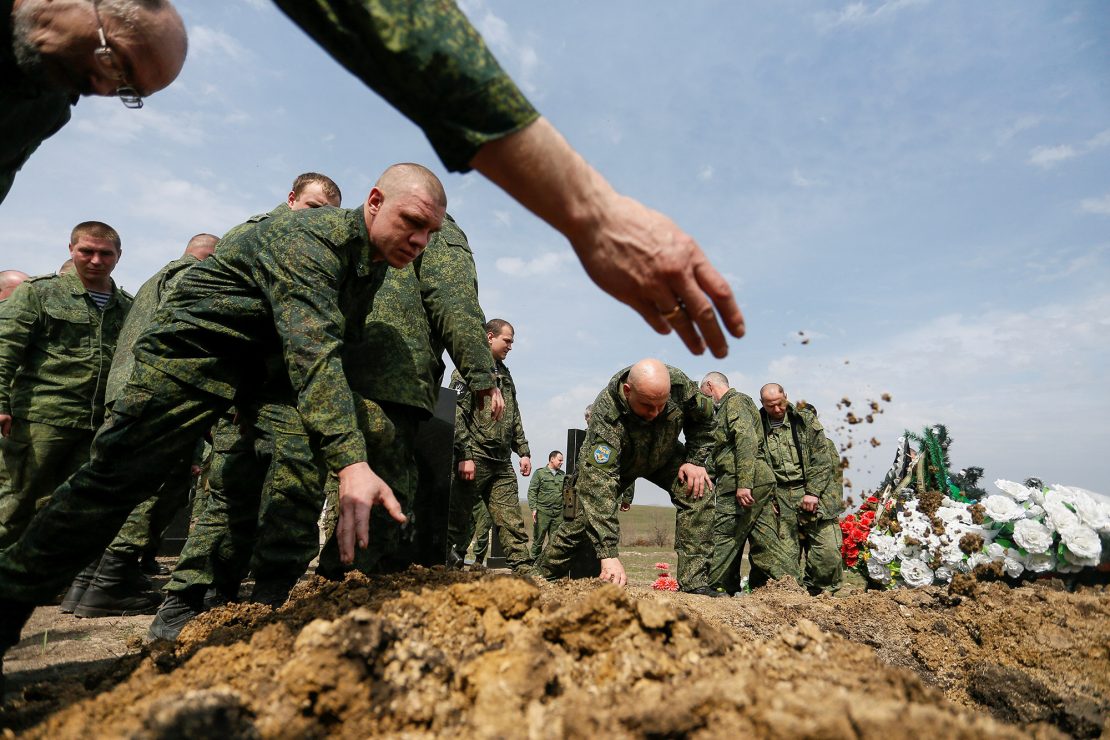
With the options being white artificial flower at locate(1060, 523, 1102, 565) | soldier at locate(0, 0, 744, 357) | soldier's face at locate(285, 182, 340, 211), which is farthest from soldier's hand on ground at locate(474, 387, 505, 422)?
white artificial flower at locate(1060, 523, 1102, 565)

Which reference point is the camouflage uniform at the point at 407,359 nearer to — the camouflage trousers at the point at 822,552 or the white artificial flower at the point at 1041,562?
the white artificial flower at the point at 1041,562

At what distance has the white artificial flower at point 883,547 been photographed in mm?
5840

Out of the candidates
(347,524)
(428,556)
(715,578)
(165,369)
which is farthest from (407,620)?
(715,578)

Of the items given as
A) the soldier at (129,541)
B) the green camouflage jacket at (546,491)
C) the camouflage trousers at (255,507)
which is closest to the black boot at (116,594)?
the soldier at (129,541)

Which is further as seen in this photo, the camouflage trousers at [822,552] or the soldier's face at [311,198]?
the camouflage trousers at [822,552]

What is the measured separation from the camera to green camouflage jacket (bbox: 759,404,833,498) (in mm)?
7559

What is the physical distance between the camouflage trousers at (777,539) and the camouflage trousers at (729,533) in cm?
8

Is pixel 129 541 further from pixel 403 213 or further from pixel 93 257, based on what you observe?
pixel 403 213

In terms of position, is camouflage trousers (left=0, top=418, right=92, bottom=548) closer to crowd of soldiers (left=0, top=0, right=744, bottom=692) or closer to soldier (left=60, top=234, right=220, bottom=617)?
crowd of soldiers (left=0, top=0, right=744, bottom=692)

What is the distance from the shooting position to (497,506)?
722 centimetres

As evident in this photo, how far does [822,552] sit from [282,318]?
22.0ft

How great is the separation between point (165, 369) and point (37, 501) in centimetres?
310

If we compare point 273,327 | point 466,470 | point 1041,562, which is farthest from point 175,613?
point 1041,562

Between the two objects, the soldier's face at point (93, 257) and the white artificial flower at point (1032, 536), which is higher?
the soldier's face at point (93, 257)
